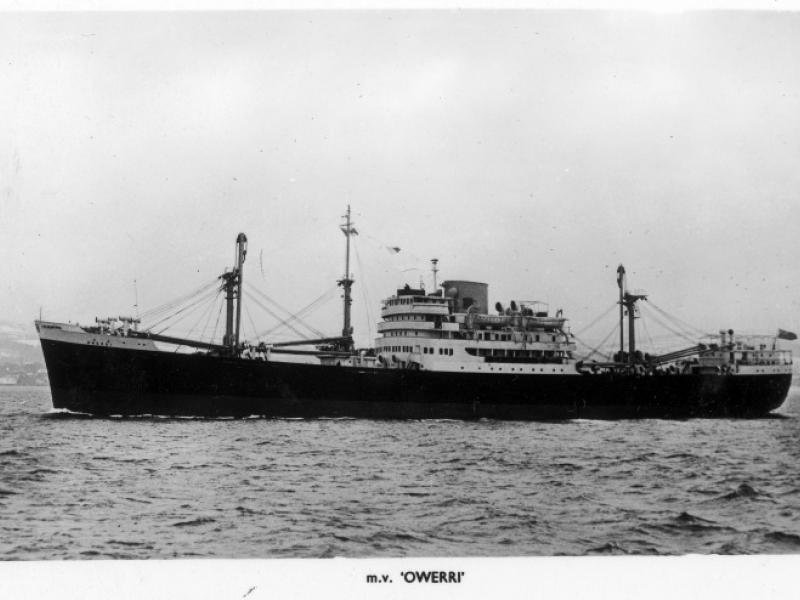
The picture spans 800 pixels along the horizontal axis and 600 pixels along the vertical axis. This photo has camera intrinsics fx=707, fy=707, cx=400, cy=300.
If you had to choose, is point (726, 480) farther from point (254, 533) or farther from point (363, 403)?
point (363, 403)

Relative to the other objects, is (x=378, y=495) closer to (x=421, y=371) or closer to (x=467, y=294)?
(x=421, y=371)

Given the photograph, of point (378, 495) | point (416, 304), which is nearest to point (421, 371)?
point (416, 304)

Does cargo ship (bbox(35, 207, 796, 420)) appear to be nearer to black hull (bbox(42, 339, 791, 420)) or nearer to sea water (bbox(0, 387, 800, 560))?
black hull (bbox(42, 339, 791, 420))

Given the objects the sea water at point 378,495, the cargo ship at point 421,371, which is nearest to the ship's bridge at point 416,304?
the cargo ship at point 421,371

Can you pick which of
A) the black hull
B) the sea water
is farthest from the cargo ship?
the sea water

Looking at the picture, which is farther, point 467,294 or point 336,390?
point 467,294

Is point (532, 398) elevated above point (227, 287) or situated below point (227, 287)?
below

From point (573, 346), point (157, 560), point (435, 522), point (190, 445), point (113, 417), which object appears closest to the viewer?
point (157, 560)

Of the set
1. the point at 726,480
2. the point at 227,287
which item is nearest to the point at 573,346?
the point at 227,287
